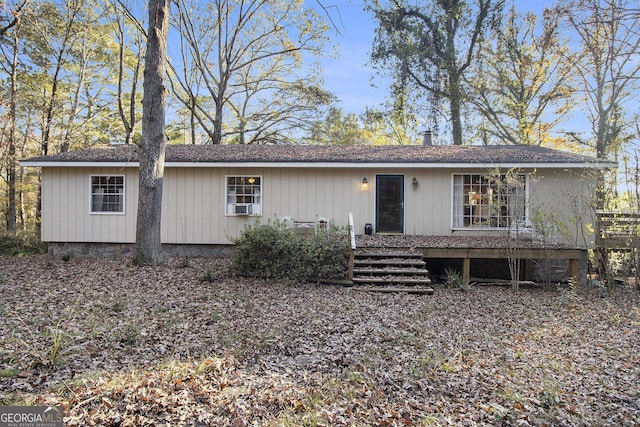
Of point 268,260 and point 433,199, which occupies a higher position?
point 433,199

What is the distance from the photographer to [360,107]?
66.7 ft

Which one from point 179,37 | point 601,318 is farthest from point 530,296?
point 179,37

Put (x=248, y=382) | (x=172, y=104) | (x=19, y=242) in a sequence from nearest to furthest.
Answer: (x=248, y=382)
(x=19, y=242)
(x=172, y=104)

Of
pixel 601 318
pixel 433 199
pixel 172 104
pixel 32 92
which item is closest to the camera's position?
pixel 601 318

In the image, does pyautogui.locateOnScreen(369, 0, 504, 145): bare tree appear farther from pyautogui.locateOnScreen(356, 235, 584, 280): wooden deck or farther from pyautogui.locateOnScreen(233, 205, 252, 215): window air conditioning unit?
pyautogui.locateOnScreen(233, 205, 252, 215): window air conditioning unit

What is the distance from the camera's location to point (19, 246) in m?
11.5

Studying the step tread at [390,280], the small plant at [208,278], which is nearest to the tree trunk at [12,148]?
the small plant at [208,278]

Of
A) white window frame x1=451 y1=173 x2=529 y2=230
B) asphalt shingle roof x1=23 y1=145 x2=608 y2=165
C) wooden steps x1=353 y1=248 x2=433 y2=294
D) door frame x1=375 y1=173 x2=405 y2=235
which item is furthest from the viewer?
door frame x1=375 y1=173 x2=405 y2=235

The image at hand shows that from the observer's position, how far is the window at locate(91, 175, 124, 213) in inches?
409

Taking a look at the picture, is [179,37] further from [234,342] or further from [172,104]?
[234,342]

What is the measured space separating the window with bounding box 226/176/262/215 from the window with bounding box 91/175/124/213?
2.90 m

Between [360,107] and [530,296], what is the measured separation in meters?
14.8

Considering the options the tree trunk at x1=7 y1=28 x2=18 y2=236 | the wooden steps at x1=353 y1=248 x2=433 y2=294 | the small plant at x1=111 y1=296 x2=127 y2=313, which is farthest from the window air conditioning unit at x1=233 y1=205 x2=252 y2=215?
the tree trunk at x1=7 y1=28 x2=18 y2=236

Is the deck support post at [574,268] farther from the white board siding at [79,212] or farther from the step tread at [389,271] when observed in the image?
the white board siding at [79,212]
